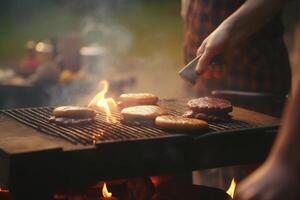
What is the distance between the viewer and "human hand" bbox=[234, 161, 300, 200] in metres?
1.80

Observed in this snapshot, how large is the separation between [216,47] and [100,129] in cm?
138

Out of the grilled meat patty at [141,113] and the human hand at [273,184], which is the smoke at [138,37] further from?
the human hand at [273,184]

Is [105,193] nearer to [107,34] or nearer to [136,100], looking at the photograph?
[136,100]

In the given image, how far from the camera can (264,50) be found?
5988 mm

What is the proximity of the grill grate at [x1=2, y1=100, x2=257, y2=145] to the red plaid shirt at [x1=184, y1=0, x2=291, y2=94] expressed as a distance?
5.73 feet

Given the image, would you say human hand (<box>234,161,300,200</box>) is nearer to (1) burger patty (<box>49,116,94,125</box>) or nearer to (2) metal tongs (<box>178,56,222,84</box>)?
(1) burger patty (<box>49,116,94,125</box>)

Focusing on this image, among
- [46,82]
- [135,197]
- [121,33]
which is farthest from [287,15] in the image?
[135,197]

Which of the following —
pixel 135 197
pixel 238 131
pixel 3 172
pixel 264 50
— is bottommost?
pixel 135 197

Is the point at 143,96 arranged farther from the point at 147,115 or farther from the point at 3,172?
the point at 3,172

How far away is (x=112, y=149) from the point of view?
341 cm

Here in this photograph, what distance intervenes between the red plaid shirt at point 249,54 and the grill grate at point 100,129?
1748 millimetres

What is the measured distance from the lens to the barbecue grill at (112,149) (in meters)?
3.25

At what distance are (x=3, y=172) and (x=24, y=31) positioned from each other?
13.9 m

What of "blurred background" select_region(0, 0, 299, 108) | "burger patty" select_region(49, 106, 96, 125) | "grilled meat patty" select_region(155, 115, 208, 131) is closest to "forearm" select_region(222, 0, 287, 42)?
"grilled meat patty" select_region(155, 115, 208, 131)
